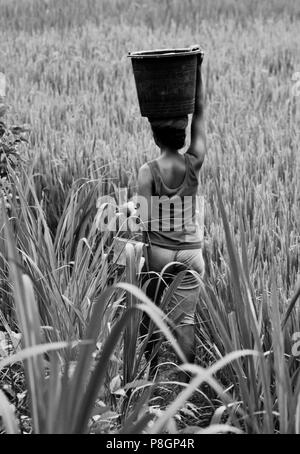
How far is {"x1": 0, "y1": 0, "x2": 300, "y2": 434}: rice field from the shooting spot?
161cm

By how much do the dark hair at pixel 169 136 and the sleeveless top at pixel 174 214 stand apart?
0.06m

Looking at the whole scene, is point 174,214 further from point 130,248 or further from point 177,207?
point 130,248

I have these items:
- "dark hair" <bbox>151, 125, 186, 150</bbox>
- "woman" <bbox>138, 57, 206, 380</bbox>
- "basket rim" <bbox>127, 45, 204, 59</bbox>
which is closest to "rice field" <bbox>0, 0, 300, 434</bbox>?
"woman" <bbox>138, 57, 206, 380</bbox>

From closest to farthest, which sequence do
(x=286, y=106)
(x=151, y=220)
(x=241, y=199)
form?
1. (x=151, y=220)
2. (x=241, y=199)
3. (x=286, y=106)

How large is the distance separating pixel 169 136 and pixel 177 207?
8.5 inches

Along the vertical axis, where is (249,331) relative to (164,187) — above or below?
below

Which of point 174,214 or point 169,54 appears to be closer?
point 169,54

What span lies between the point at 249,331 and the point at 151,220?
0.61m

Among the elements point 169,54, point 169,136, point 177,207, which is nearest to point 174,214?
point 177,207

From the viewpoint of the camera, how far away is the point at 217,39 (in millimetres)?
7203

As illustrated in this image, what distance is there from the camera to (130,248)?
7.36 feet

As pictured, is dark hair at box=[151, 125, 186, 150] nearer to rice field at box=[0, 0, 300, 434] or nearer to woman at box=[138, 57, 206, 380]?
woman at box=[138, 57, 206, 380]
